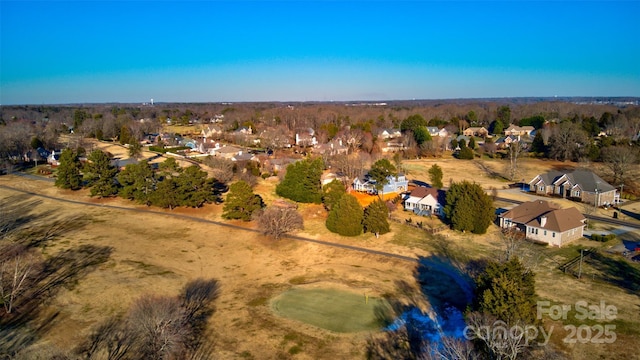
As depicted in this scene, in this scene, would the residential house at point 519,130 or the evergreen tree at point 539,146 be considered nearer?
the evergreen tree at point 539,146

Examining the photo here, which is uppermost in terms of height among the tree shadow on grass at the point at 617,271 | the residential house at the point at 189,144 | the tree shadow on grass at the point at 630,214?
the residential house at the point at 189,144

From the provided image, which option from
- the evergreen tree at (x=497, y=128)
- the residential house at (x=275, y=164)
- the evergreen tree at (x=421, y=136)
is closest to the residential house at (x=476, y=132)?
the evergreen tree at (x=497, y=128)

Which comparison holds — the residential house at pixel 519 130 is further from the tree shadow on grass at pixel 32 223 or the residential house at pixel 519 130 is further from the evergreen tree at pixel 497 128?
the tree shadow on grass at pixel 32 223

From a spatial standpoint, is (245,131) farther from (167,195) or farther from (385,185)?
(167,195)

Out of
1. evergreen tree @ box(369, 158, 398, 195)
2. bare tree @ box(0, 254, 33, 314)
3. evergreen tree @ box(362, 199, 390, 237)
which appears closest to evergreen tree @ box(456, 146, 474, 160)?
evergreen tree @ box(369, 158, 398, 195)

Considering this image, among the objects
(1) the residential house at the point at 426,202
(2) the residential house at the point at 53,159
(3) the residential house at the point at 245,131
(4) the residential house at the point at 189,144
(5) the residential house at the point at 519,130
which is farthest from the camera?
(5) the residential house at the point at 519,130

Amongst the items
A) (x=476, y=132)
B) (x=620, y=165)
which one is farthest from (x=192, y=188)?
(x=476, y=132)
